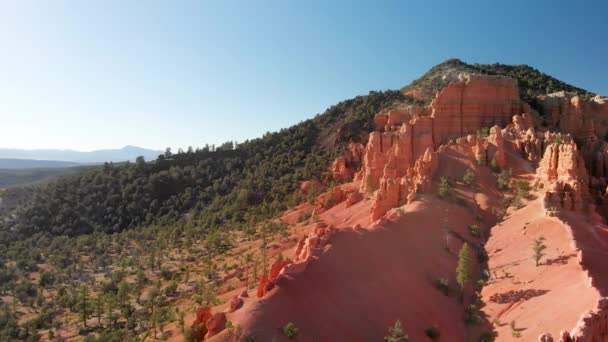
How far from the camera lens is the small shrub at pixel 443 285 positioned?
86.8 feet

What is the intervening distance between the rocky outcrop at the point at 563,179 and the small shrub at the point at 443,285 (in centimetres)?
975

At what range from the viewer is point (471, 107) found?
180 feet

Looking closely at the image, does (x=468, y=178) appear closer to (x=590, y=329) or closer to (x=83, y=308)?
(x=590, y=329)

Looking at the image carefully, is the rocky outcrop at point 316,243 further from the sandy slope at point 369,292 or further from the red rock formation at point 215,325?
the red rock formation at point 215,325

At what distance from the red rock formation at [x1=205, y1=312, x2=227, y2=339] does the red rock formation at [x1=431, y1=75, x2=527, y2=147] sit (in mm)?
40854

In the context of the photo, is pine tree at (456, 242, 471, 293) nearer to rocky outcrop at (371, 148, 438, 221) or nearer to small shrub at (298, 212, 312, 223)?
rocky outcrop at (371, 148, 438, 221)

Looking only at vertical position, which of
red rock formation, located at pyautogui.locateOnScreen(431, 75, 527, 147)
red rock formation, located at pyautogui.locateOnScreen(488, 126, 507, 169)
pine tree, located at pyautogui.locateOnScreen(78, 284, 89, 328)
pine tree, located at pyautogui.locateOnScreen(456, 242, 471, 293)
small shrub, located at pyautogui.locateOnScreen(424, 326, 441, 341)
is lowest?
pine tree, located at pyautogui.locateOnScreen(78, 284, 89, 328)

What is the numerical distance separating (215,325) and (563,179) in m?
28.9

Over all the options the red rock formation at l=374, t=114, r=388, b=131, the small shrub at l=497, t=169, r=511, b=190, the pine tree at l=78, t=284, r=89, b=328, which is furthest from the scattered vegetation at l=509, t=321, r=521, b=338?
the red rock formation at l=374, t=114, r=388, b=131

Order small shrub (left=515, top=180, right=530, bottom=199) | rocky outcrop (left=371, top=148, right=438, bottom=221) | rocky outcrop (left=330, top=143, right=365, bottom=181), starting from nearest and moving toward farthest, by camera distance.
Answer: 1. small shrub (left=515, top=180, right=530, bottom=199)
2. rocky outcrop (left=371, top=148, right=438, bottom=221)
3. rocky outcrop (left=330, top=143, right=365, bottom=181)

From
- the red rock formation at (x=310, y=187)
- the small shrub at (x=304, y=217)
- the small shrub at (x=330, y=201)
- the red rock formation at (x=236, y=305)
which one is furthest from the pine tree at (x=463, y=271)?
the red rock formation at (x=310, y=187)

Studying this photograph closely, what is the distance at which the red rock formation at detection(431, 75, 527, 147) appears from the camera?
5494 centimetres

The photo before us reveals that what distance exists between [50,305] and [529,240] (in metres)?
51.4

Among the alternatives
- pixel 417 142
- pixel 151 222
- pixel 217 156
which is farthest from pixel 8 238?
pixel 417 142
